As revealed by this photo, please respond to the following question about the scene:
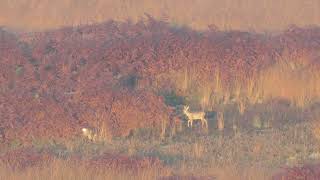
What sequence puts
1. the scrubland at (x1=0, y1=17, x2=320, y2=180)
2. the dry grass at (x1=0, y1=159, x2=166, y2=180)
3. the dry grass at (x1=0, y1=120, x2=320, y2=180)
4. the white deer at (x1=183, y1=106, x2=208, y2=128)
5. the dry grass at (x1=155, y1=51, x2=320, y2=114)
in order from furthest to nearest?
the dry grass at (x1=155, y1=51, x2=320, y2=114), the white deer at (x1=183, y1=106, x2=208, y2=128), the scrubland at (x1=0, y1=17, x2=320, y2=180), the dry grass at (x1=0, y1=120, x2=320, y2=180), the dry grass at (x1=0, y1=159, x2=166, y2=180)

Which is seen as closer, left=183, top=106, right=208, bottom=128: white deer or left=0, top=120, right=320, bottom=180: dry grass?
left=0, top=120, right=320, bottom=180: dry grass

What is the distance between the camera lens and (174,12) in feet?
100

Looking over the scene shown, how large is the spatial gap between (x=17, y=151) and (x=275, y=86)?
6458 mm

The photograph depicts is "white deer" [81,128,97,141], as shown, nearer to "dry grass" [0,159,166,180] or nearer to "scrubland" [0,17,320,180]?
"scrubland" [0,17,320,180]

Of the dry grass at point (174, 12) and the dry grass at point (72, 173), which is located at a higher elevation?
the dry grass at point (174, 12)

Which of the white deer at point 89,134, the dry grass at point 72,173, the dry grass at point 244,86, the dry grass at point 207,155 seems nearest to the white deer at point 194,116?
the dry grass at point 207,155

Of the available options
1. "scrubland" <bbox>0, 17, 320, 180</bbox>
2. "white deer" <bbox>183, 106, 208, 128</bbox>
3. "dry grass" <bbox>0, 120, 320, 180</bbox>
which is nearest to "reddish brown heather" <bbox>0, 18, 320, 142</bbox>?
"scrubland" <bbox>0, 17, 320, 180</bbox>

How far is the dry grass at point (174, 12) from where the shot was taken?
28.4 m

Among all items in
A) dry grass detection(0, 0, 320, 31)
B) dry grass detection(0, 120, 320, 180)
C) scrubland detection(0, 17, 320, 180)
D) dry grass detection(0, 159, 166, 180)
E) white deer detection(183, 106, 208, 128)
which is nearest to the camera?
dry grass detection(0, 159, 166, 180)

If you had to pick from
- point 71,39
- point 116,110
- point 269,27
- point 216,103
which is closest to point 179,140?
point 116,110

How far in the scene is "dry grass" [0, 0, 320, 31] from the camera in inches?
1120

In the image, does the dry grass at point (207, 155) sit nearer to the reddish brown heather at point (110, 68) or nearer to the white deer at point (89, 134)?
the white deer at point (89, 134)

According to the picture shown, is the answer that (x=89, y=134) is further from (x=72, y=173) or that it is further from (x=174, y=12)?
(x=174, y=12)

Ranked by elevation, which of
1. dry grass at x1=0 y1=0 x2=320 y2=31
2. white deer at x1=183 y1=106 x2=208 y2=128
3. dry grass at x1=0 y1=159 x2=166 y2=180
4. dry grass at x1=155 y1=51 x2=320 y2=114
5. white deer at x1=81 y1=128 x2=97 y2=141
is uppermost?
dry grass at x1=0 y1=0 x2=320 y2=31
